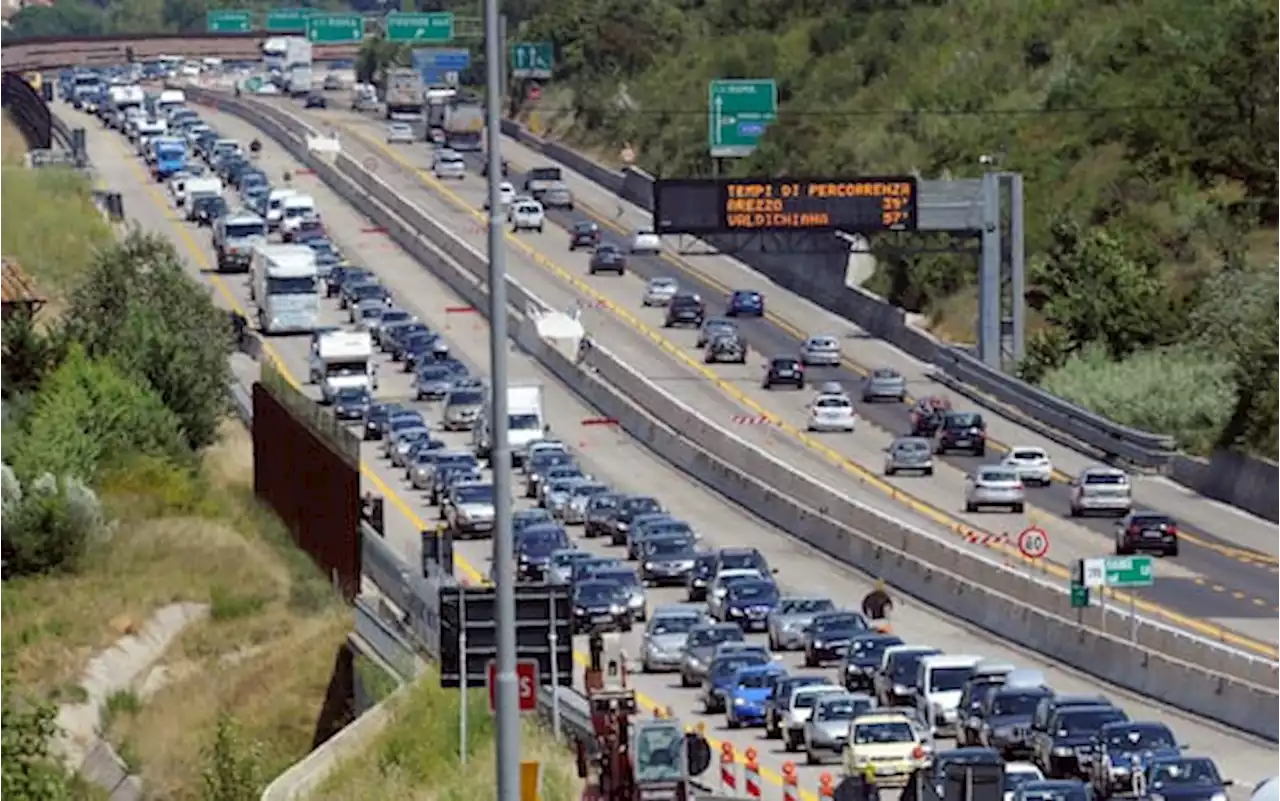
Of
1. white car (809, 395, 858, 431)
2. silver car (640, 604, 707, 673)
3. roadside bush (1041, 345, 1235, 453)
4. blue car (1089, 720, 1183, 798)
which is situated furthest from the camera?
white car (809, 395, 858, 431)

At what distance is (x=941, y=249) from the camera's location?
95250 mm

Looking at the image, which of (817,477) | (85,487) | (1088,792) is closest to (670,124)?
(817,477)

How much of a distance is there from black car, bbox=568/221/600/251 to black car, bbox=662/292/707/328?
16585mm

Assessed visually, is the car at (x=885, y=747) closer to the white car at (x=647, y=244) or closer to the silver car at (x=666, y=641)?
the silver car at (x=666, y=641)

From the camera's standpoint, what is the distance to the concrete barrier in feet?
156

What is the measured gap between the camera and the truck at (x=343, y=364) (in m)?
88.0

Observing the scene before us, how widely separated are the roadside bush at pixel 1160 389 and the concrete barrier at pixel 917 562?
10051mm

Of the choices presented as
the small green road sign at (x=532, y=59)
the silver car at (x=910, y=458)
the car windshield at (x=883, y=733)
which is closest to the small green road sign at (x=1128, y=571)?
the car windshield at (x=883, y=733)

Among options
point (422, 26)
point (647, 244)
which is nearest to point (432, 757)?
point (647, 244)

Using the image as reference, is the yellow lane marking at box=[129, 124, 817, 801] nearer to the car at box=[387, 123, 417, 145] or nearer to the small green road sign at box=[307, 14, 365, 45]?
the small green road sign at box=[307, 14, 365, 45]

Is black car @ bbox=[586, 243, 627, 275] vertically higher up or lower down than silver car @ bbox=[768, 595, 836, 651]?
lower down

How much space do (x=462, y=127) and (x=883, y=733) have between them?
110120mm

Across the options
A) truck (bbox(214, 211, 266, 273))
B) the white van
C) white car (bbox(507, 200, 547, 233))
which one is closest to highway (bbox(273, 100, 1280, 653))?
white car (bbox(507, 200, 547, 233))

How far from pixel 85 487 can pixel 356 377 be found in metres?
22.4
